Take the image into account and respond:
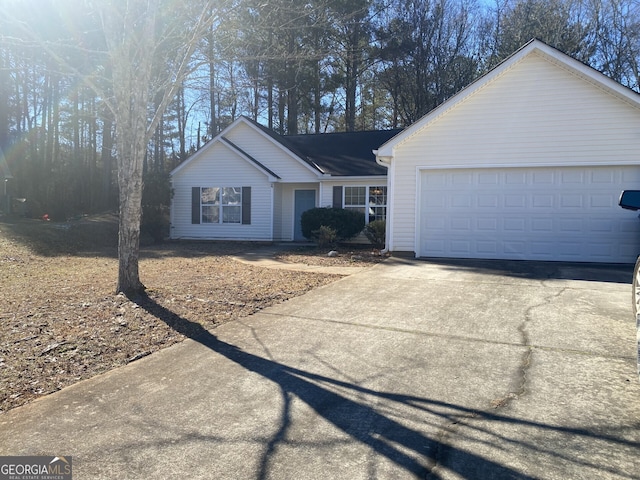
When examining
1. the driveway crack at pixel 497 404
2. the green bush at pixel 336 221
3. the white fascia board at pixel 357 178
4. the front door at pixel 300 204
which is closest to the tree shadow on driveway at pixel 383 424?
the driveway crack at pixel 497 404

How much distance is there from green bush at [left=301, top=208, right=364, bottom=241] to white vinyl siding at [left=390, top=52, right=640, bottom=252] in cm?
347

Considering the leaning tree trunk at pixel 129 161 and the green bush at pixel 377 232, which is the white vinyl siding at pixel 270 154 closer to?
the green bush at pixel 377 232

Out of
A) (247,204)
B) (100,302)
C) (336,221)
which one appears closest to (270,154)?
(247,204)

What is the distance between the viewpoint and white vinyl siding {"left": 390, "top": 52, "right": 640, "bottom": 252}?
1109 cm

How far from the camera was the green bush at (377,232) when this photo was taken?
15406mm

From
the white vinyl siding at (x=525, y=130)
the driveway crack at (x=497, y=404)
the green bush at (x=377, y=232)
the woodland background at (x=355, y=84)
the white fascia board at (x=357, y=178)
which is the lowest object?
the driveway crack at (x=497, y=404)

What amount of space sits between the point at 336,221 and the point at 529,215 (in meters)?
6.30

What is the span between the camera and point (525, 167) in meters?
11.7

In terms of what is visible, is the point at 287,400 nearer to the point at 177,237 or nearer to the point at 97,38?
the point at 97,38

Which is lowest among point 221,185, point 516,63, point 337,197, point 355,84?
point 337,197

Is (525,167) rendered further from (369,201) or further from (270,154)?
(270,154)

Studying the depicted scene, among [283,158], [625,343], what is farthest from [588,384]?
[283,158]

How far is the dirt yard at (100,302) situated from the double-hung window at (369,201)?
98.4 inches

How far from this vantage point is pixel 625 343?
512 centimetres
